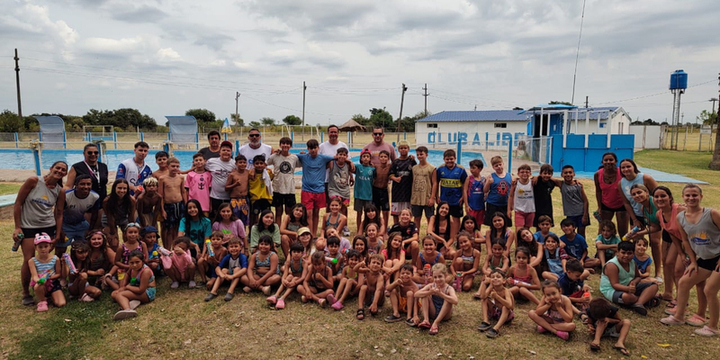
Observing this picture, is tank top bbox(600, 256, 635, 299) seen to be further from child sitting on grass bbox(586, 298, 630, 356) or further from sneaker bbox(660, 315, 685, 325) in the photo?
child sitting on grass bbox(586, 298, 630, 356)

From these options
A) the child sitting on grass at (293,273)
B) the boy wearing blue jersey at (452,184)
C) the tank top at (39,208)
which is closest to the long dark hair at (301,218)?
the child sitting on grass at (293,273)

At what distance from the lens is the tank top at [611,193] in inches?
238

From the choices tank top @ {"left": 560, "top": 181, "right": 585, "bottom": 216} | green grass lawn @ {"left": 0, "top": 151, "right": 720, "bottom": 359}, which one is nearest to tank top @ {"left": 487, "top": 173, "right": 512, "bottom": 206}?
tank top @ {"left": 560, "top": 181, "right": 585, "bottom": 216}

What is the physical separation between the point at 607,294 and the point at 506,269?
3.62ft

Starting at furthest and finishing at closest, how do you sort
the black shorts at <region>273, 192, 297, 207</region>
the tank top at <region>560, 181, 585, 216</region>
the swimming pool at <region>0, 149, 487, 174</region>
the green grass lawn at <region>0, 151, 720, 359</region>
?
the swimming pool at <region>0, 149, 487, 174</region> < the black shorts at <region>273, 192, 297, 207</region> < the tank top at <region>560, 181, 585, 216</region> < the green grass lawn at <region>0, 151, 720, 359</region>

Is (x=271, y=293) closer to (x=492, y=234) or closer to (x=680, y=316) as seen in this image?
(x=492, y=234)

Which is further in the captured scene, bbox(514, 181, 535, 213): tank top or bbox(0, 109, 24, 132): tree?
bbox(0, 109, 24, 132): tree

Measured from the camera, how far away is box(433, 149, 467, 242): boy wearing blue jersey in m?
6.85

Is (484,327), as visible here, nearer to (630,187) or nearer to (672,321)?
(672,321)

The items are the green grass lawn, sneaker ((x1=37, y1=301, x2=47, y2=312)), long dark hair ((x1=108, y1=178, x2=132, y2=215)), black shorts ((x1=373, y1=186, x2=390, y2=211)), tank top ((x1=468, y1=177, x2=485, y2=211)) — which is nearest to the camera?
the green grass lawn

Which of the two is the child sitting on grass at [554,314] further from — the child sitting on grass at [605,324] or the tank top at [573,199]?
the tank top at [573,199]

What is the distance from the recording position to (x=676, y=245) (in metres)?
4.74

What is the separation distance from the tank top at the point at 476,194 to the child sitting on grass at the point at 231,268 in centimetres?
333

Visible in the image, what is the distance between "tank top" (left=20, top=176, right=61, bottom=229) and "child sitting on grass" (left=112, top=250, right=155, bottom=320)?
1.08 m
